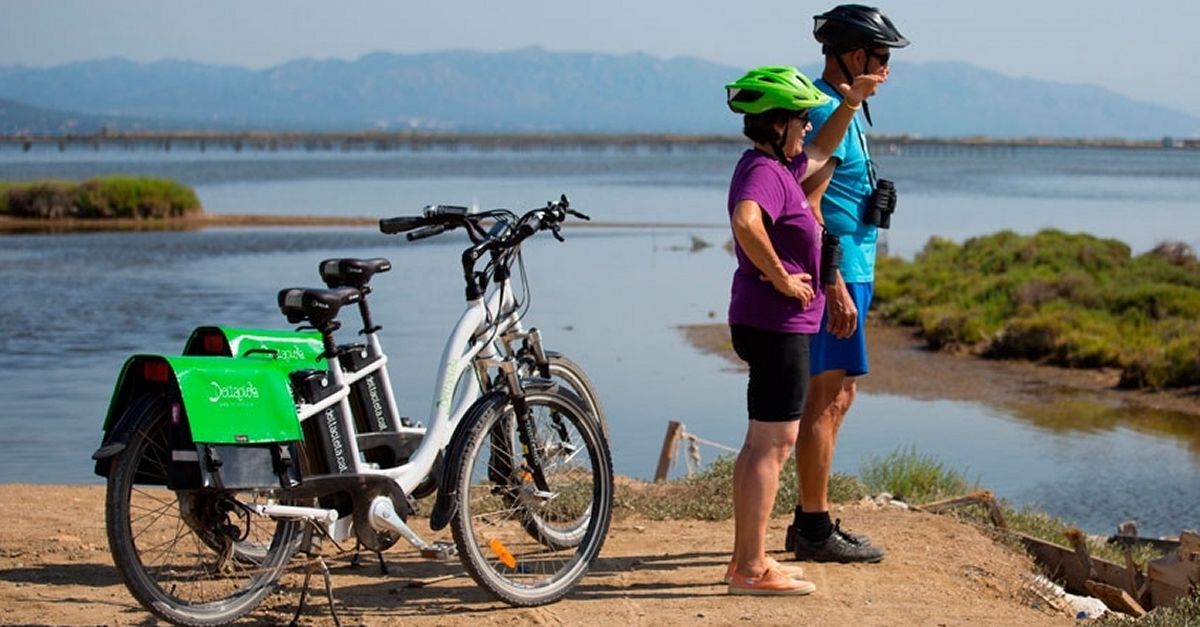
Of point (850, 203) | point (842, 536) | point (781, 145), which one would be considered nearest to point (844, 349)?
point (850, 203)

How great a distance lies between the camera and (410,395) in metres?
16.2

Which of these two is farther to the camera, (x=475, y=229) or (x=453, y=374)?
(x=475, y=229)

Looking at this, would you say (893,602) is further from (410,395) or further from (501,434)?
(410,395)

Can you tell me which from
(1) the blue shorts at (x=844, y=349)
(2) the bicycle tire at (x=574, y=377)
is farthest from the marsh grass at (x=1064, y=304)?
(1) the blue shorts at (x=844, y=349)

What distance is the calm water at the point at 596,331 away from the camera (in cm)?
1448

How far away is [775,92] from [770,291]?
715 mm

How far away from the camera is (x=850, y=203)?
691 centimetres

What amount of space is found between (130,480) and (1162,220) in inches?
2077

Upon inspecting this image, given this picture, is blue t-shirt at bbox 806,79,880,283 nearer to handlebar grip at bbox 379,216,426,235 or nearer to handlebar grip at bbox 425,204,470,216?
handlebar grip at bbox 425,204,470,216

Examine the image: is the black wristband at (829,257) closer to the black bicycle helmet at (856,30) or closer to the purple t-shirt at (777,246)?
the purple t-shirt at (777,246)

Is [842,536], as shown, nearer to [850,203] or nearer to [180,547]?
[850,203]

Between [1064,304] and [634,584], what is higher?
[634,584]

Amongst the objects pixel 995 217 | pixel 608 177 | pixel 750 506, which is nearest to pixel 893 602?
pixel 750 506

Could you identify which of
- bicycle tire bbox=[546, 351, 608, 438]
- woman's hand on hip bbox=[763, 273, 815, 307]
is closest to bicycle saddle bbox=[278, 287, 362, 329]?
bicycle tire bbox=[546, 351, 608, 438]
